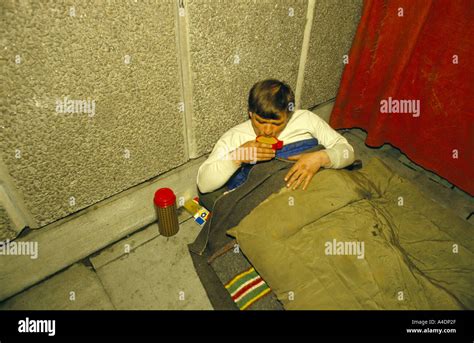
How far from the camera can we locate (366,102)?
93.7 inches

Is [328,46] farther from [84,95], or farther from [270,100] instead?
[84,95]

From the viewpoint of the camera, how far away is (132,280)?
1.68 meters

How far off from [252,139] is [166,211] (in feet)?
2.03

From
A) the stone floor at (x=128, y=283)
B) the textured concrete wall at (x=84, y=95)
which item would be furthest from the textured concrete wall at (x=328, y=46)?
the stone floor at (x=128, y=283)

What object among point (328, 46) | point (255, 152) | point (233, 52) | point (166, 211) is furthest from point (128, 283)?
point (328, 46)

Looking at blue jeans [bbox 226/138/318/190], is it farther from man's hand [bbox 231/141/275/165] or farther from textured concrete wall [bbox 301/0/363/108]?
textured concrete wall [bbox 301/0/363/108]

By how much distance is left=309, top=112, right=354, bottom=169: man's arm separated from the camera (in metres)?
1.70

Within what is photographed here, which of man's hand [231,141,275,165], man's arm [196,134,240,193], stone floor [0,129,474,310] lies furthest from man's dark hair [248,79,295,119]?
stone floor [0,129,474,310]

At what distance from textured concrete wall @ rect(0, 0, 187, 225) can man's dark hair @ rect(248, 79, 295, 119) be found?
15.5 inches
